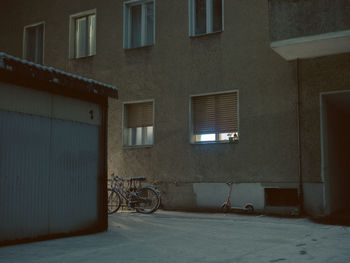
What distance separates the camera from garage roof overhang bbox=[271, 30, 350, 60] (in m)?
10.6

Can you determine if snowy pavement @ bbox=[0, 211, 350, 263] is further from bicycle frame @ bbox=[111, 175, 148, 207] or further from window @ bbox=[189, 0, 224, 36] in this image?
window @ bbox=[189, 0, 224, 36]

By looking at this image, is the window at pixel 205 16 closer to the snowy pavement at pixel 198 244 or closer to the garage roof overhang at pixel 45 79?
the garage roof overhang at pixel 45 79

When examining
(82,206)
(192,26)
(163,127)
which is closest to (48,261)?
(82,206)

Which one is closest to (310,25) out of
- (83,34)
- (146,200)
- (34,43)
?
(146,200)

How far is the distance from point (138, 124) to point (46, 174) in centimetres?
746

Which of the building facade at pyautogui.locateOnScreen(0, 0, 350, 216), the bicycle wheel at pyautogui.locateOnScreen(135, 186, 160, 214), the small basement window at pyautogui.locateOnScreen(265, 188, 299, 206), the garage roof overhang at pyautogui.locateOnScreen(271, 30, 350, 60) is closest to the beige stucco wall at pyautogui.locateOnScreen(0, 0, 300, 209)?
the building facade at pyautogui.locateOnScreen(0, 0, 350, 216)

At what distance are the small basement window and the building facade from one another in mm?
27

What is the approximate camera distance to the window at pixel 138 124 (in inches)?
596

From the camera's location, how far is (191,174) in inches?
550

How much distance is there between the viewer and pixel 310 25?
1075 cm

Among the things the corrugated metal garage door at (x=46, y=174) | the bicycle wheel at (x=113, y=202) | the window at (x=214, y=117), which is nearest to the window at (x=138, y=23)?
the window at (x=214, y=117)

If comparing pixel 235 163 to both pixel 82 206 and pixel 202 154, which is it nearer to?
pixel 202 154

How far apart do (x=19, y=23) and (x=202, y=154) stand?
9558 mm

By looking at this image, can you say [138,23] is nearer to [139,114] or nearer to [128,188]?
[139,114]
